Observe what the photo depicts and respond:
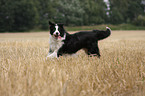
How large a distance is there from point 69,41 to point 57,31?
52 centimetres

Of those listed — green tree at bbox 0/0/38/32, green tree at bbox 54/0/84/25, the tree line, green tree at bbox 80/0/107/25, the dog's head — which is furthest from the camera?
green tree at bbox 80/0/107/25

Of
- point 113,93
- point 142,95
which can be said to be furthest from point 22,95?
point 142,95

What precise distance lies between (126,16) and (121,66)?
6147 centimetres

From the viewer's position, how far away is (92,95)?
6.56 ft

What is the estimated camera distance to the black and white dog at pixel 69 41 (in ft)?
12.7

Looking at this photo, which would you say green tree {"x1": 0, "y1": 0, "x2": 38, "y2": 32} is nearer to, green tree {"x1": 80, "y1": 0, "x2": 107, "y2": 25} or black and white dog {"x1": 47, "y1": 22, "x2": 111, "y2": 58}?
green tree {"x1": 80, "y1": 0, "x2": 107, "y2": 25}

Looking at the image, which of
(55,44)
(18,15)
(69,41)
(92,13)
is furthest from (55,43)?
(92,13)

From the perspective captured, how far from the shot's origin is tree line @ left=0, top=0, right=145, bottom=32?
33.3 metres

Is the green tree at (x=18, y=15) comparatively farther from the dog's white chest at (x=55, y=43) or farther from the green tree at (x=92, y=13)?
the dog's white chest at (x=55, y=43)

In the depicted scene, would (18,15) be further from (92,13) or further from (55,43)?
(55,43)

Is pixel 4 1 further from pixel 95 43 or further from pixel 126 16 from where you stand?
pixel 126 16

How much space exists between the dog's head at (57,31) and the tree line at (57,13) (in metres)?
24.0

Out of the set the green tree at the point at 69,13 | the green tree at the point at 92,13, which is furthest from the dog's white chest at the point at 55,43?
the green tree at the point at 92,13

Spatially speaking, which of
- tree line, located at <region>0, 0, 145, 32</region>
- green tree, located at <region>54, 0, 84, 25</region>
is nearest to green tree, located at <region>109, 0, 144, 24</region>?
tree line, located at <region>0, 0, 145, 32</region>
